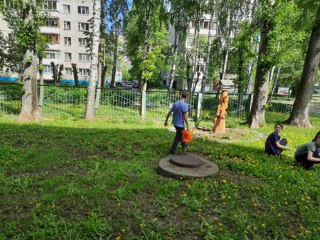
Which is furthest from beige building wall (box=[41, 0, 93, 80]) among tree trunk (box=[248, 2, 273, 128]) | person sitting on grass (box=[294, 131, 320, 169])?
person sitting on grass (box=[294, 131, 320, 169])

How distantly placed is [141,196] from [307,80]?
451 inches

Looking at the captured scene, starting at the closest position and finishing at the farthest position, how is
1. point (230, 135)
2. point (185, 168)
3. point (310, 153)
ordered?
point (185, 168) < point (310, 153) < point (230, 135)

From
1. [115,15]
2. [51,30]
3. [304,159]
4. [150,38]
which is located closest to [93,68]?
[150,38]

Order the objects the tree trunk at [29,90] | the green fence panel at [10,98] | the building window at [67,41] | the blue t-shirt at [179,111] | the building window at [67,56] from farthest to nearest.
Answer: the building window at [67,56]
the building window at [67,41]
the green fence panel at [10,98]
the tree trunk at [29,90]
the blue t-shirt at [179,111]

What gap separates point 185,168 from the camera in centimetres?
538

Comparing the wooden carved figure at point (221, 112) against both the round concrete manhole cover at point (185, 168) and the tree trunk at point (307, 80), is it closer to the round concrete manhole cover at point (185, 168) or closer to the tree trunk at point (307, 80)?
the round concrete manhole cover at point (185, 168)

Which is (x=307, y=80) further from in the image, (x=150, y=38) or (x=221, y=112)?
(x=150, y=38)

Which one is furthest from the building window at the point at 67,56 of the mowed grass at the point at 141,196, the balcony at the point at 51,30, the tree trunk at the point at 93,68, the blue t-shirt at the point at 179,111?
the blue t-shirt at the point at 179,111

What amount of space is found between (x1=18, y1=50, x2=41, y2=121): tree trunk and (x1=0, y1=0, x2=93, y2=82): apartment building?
3183 cm

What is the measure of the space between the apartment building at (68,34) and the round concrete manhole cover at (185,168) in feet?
128

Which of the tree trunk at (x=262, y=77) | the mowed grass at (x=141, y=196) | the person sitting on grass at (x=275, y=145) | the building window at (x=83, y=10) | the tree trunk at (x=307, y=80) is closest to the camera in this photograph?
the mowed grass at (x=141, y=196)

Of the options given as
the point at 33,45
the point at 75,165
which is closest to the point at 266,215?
the point at 75,165

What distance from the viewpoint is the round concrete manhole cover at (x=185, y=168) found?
5137 mm

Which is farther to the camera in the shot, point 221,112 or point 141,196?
point 221,112
